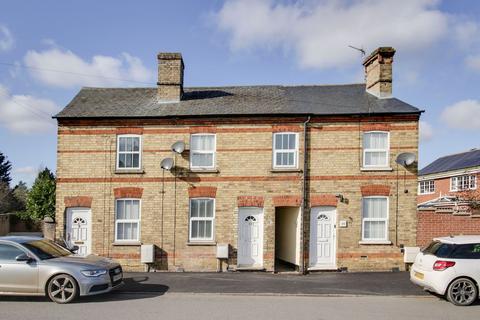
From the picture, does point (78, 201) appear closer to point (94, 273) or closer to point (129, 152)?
point (129, 152)

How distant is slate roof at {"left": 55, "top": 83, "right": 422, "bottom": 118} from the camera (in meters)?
15.2

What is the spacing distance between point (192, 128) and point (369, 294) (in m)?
8.44

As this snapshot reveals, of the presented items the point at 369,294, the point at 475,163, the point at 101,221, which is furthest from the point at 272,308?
the point at 475,163

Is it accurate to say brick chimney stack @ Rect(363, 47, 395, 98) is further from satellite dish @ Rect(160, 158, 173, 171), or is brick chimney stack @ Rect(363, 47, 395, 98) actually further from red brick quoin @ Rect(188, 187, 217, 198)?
satellite dish @ Rect(160, 158, 173, 171)

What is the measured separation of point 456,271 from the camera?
30.7 feet

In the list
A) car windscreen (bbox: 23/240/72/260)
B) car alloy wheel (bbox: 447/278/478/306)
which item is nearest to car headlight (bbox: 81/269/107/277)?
car windscreen (bbox: 23/240/72/260)

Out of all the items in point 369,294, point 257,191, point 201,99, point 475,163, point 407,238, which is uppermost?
point 201,99

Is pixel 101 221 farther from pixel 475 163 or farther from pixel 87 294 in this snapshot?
pixel 475 163

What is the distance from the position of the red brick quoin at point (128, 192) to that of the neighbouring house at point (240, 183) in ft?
0.12

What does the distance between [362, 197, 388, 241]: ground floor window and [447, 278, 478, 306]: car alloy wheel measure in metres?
5.45

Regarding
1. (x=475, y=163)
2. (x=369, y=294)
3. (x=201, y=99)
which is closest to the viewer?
(x=369, y=294)

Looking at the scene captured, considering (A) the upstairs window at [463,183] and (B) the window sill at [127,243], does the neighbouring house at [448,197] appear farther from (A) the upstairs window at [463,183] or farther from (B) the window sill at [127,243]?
(B) the window sill at [127,243]

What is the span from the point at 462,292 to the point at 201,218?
8.82 m

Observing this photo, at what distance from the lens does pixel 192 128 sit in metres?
15.3
